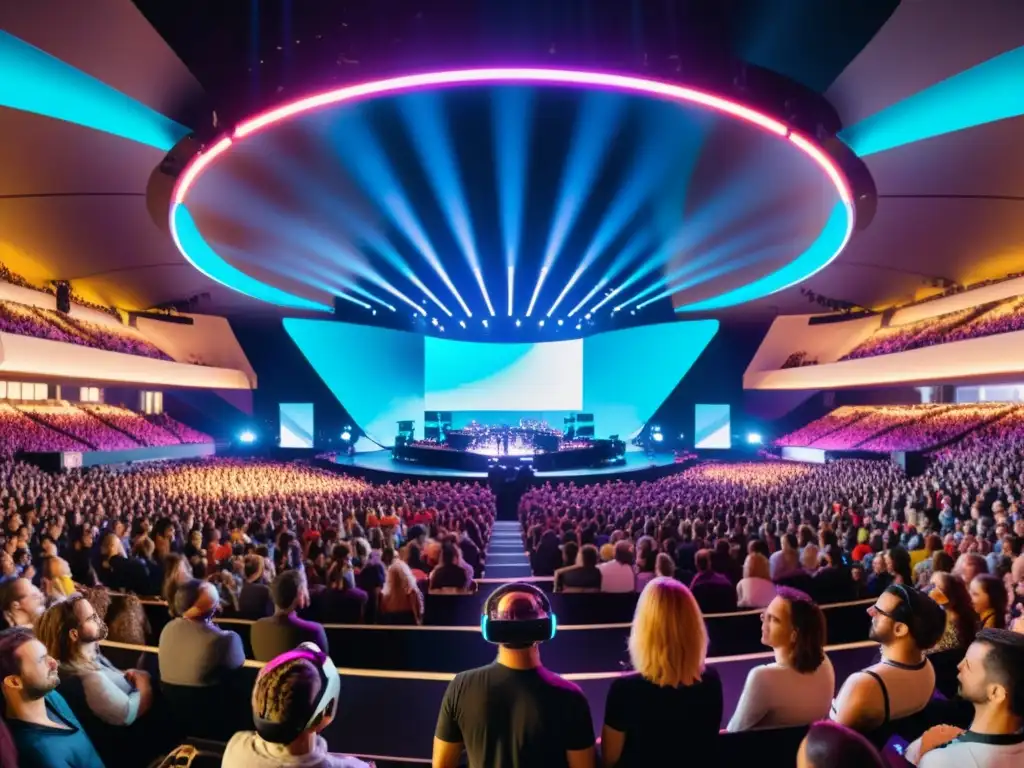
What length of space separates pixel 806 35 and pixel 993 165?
27.7 feet

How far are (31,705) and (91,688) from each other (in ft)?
1.58

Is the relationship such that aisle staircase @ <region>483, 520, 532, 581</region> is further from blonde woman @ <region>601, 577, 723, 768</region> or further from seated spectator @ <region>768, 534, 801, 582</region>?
blonde woman @ <region>601, 577, 723, 768</region>

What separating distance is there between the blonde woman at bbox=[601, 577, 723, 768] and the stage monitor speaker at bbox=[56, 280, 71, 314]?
30.7 metres

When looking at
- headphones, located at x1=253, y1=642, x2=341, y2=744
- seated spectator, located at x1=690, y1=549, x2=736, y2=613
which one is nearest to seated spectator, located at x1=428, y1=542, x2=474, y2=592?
seated spectator, located at x1=690, y1=549, x2=736, y2=613

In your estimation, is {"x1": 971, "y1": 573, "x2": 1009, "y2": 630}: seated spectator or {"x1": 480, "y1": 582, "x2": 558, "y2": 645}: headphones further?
{"x1": 971, "y1": 573, "x2": 1009, "y2": 630}: seated spectator

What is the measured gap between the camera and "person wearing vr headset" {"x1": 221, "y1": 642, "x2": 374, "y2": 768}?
2107 mm

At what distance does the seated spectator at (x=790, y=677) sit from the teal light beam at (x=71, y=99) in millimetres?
14610

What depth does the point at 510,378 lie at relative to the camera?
3684 cm

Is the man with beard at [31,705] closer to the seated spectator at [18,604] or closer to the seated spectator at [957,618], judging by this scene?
the seated spectator at [18,604]

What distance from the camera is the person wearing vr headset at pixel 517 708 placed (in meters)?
2.35

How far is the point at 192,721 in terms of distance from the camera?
355 cm

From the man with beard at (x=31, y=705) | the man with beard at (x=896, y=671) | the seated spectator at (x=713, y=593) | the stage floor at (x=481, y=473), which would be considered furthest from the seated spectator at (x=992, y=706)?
the stage floor at (x=481, y=473)

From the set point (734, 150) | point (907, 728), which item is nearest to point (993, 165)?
point (734, 150)

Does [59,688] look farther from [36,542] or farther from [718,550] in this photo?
[36,542]
